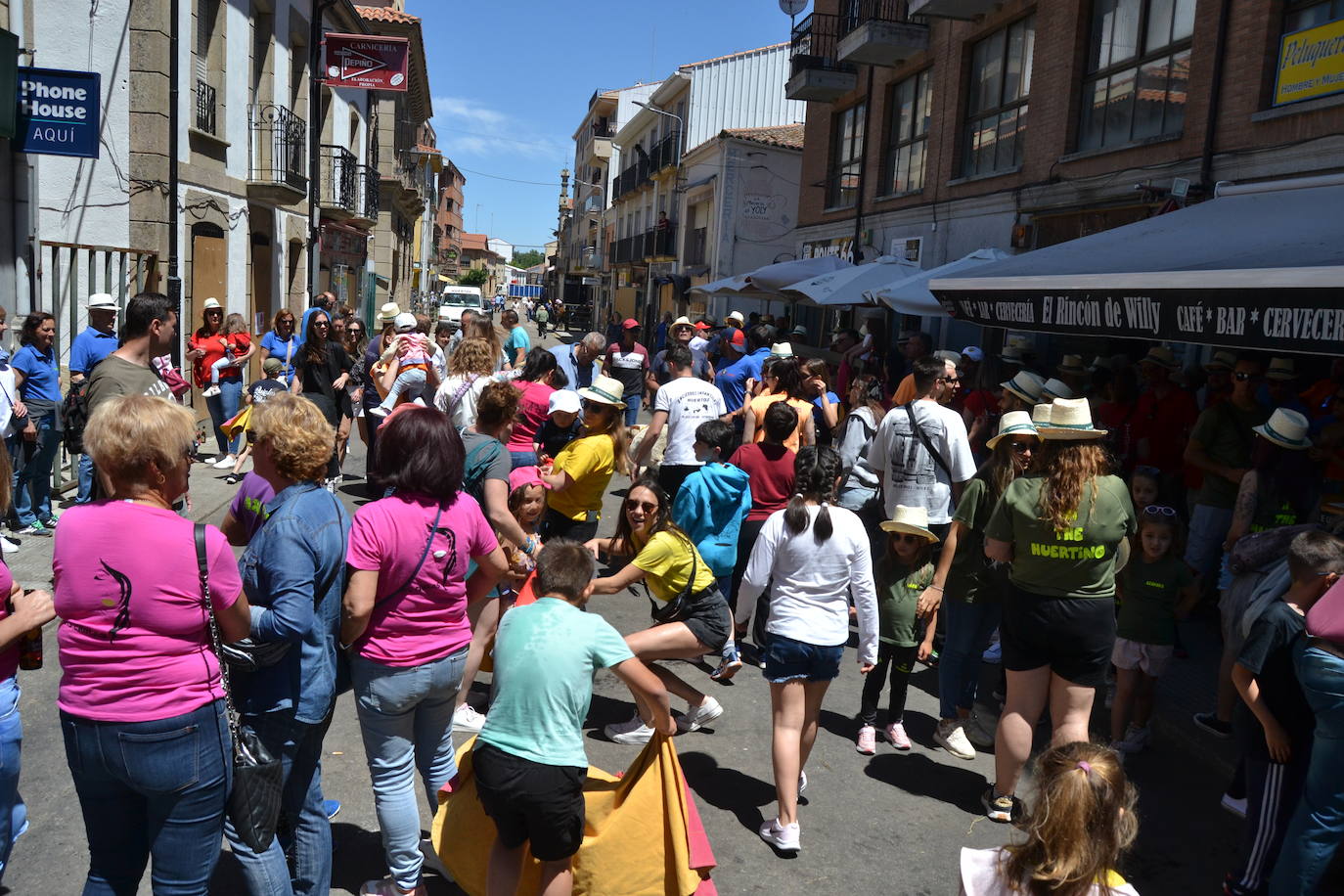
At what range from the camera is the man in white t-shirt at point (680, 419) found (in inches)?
280

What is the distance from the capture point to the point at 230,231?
15250 millimetres

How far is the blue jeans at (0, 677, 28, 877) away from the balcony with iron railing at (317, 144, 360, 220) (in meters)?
19.2

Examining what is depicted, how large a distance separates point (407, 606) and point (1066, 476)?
2.61 metres

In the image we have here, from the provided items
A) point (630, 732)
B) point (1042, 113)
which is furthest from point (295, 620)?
point (1042, 113)

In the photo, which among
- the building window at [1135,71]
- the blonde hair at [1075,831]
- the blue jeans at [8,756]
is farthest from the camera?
the building window at [1135,71]

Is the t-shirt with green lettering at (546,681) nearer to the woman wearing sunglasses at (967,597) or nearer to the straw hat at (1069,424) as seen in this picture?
the straw hat at (1069,424)

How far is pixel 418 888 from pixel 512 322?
8912 millimetres

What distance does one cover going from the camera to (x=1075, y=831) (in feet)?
7.47

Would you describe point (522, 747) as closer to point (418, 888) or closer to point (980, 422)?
point (418, 888)

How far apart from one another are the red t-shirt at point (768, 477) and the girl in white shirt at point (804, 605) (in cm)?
138

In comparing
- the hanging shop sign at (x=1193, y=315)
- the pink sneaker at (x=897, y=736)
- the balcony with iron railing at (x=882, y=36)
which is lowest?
the pink sneaker at (x=897, y=736)

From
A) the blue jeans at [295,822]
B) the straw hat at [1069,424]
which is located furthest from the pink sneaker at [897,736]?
the blue jeans at [295,822]

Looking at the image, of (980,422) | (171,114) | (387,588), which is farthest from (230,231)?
(387,588)

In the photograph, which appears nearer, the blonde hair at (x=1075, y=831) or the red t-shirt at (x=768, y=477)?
the blonde hair at (x=1075, y=831)
